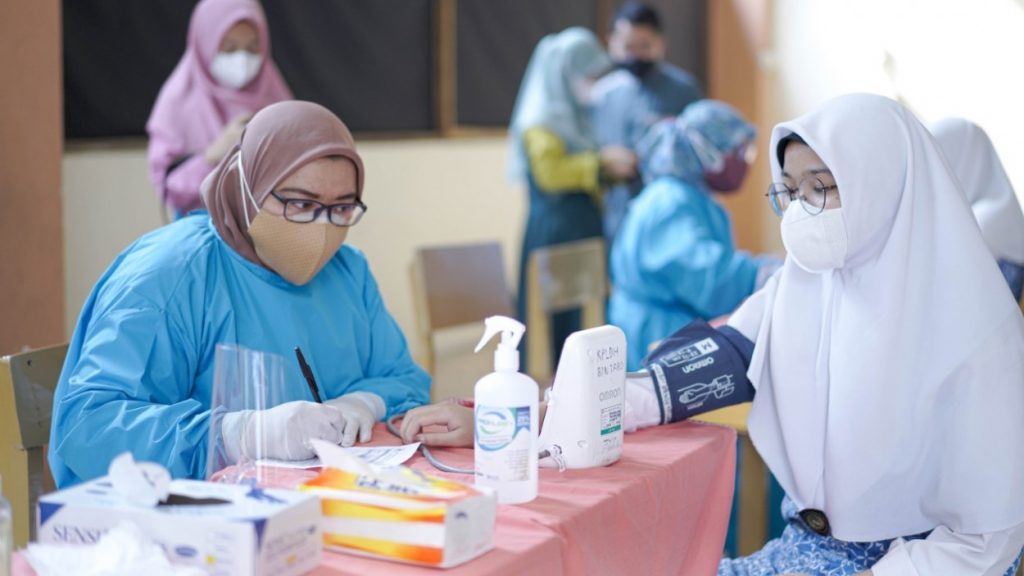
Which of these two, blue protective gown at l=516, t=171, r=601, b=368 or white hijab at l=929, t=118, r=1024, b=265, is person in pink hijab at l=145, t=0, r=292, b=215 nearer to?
blue protective gown at l=516, t=171, r=601, b=368

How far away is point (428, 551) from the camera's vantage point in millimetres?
1049

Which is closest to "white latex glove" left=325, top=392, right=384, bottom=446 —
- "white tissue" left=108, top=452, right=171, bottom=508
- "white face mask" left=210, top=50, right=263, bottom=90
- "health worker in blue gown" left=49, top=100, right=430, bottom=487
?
"health worker in blue gown" left=49, top=100, right=430, bottom=487

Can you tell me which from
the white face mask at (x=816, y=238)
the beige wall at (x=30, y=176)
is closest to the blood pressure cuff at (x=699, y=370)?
the white face mask at (x=816, y=238)

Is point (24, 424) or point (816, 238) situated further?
point (24, 424)

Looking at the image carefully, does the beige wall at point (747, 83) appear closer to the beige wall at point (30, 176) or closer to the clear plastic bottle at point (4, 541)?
the beige wall at point (30, 176)

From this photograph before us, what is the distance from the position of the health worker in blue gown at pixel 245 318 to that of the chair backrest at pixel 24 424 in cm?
17

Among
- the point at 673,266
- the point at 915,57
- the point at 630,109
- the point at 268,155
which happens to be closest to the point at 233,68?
the point at 673,266

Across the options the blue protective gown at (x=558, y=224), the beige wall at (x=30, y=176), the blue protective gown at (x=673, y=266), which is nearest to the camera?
the beige wall at (x=30, y=176)

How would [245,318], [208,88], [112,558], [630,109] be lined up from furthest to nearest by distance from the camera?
1. [630,109]
2. [208,88]
3. [245,318]
4. [112,558]

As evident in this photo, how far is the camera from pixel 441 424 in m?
1.51

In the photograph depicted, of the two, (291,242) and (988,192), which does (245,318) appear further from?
(988,192)

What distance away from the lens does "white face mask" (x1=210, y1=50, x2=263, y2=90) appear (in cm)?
323

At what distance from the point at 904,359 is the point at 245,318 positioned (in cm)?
97

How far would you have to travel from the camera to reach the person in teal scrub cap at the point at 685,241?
3.02 metres
